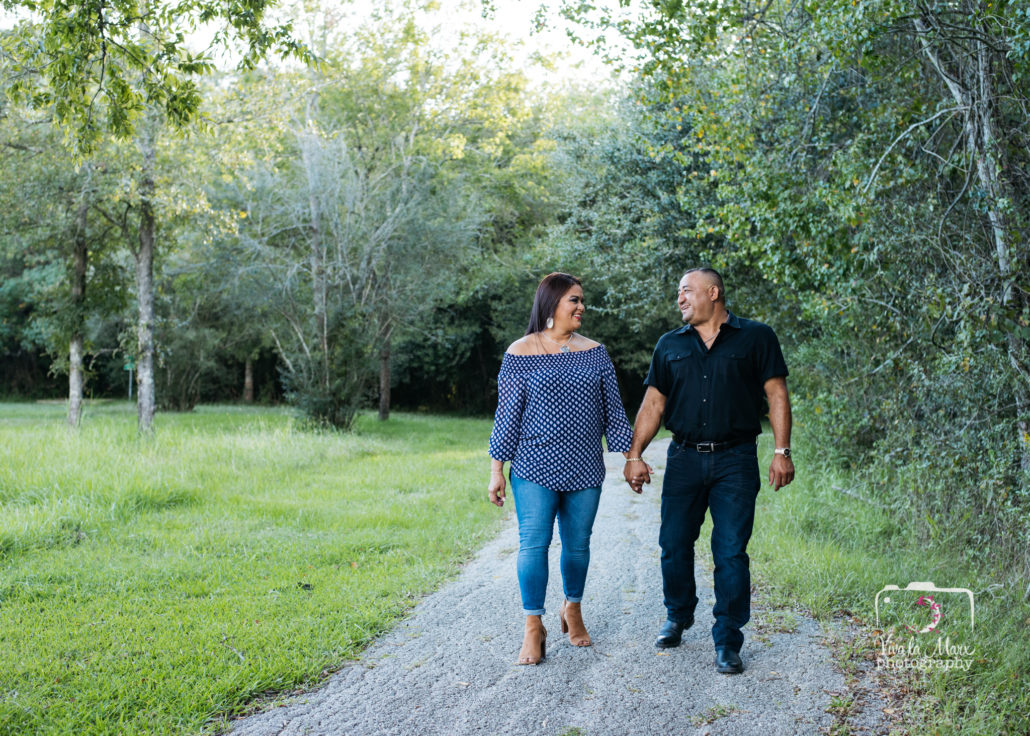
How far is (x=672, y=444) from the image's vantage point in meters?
4.57

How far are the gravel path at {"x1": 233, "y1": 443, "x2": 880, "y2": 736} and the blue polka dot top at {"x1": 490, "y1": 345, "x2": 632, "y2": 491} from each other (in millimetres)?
982

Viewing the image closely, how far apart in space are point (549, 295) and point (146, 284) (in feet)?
44.9

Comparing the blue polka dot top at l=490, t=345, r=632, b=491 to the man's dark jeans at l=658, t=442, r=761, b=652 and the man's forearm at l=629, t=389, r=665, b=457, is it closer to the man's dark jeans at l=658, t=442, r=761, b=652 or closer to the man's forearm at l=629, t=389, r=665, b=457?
the man's forearm at l=629, t=389, r=665, b=457

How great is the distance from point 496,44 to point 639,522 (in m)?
19.0

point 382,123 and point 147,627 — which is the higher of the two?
point 382,123

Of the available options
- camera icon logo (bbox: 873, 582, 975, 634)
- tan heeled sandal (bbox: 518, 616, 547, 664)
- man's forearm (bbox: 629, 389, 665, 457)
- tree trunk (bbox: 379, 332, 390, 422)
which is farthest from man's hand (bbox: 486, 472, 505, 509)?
tree trunk (bbox: 379, 332, 390, 422)

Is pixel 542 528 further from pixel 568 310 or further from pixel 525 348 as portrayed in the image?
pixel 568 310

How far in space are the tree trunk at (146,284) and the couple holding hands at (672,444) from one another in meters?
12.4

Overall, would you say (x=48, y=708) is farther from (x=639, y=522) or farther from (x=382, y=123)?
(x=382, y=123)

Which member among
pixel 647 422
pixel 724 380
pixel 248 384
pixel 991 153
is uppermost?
pixel 991 153

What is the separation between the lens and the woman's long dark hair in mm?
4445

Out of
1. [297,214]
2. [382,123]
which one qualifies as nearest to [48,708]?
[297,214]

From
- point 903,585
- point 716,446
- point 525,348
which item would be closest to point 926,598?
point 903,585

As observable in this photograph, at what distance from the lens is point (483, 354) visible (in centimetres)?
3219
